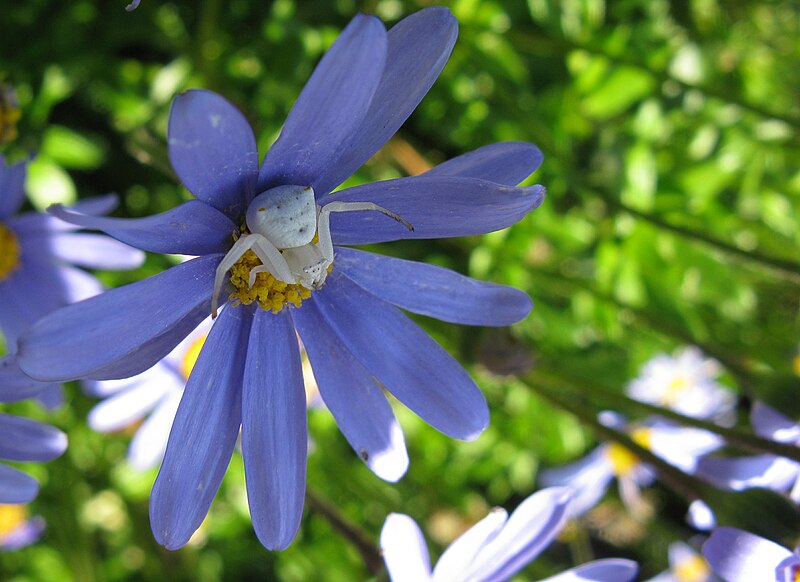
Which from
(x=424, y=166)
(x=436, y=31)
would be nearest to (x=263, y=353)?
(x=436, y=31)

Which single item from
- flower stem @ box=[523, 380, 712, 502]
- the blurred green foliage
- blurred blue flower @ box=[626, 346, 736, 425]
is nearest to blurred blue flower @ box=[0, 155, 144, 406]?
the blurred green foliage

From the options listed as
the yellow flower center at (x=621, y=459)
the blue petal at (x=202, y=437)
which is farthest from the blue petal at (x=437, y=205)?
the yellow flower center at (x=621, y=459)

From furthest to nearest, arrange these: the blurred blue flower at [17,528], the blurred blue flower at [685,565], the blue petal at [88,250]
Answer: the blurred blue flower at [685,565] → the blurred blue flower at [17,528] → the blue petal at [88,250]

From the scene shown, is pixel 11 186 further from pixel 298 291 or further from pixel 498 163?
pixel 498 163

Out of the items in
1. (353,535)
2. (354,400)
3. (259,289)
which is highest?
(259,289)

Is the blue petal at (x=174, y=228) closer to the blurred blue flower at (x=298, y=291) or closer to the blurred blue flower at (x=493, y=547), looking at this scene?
the blurred blue flower at (x=298, y=291)

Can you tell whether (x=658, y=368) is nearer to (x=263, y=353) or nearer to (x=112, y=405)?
(x=112, y=405)

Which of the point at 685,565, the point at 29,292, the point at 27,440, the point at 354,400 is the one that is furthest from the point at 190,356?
the point at 685,565
